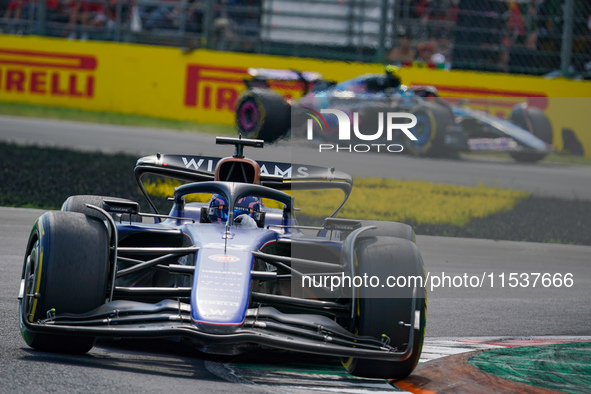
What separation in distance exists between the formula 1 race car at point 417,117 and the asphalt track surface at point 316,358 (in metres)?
0.30

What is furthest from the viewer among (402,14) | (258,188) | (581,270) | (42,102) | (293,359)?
(42,102)

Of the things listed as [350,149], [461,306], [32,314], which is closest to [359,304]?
[32,314]

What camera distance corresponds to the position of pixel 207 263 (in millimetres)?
4488

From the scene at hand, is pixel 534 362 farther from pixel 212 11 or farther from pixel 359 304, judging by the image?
pixel 212 11

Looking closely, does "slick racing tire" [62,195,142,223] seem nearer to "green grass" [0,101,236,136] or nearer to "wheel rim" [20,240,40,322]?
"wheel rim" [20,240,40,322]

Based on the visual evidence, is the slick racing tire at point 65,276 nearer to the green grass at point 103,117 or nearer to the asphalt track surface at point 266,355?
the asphalt track surface at point 266,355

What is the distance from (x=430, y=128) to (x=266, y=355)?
28.7 feet

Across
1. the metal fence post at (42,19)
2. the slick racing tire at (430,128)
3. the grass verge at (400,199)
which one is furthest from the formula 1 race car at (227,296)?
the metal fence post at (42,19)

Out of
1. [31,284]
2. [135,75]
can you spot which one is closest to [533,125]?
[135,75]

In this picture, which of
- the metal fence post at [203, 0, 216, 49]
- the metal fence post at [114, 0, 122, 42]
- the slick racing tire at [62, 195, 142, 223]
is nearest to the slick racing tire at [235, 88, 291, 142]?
the metal fence post at [203, 0, 216, 49]

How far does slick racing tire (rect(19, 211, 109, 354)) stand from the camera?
14.2 ft

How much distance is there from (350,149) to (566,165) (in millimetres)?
3476

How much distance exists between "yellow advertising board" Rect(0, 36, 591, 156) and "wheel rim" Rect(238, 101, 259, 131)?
2411 mm

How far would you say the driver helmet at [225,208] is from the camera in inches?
218
